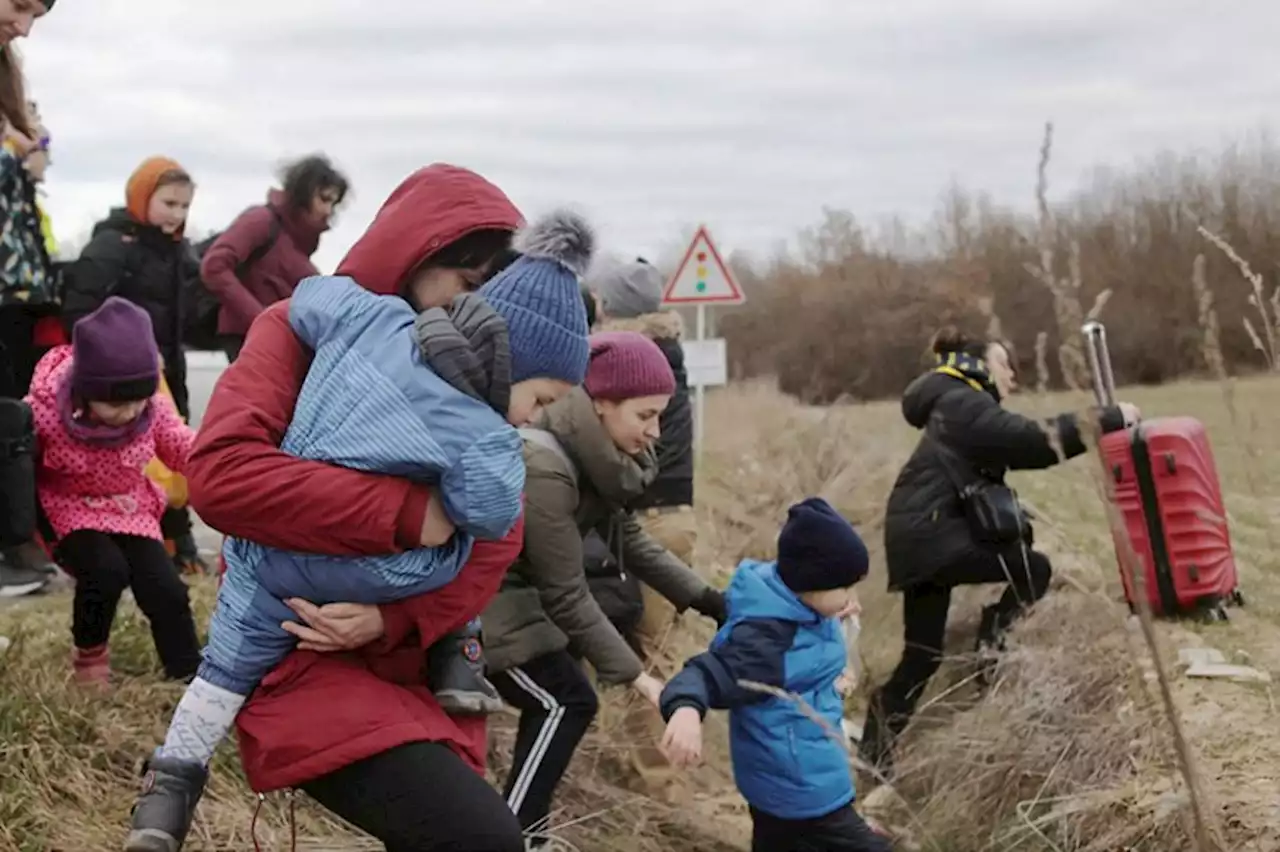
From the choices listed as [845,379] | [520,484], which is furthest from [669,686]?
[845,379]

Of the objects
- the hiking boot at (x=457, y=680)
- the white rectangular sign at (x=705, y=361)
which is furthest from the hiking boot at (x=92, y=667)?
the white rectangular sign at (x=705, y=361)

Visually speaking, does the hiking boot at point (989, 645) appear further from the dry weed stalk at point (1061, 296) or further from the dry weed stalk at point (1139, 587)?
the dry weed stalk at point (1061, 296)

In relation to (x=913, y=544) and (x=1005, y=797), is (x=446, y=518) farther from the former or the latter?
(x=913, y=544)

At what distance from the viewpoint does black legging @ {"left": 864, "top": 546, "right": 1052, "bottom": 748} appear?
5.31 m

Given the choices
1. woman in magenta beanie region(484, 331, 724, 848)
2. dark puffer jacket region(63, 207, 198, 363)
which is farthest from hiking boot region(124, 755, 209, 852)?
dark puffer jacket region(63, 207, 198, 363)

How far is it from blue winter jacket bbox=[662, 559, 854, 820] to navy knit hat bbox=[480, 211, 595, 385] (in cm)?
133

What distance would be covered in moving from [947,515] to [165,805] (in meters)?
3.50

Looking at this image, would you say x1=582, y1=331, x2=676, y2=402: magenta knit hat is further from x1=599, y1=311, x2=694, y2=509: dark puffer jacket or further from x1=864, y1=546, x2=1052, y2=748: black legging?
x1=864, y1=546, x2=1052, y2=748: black legging

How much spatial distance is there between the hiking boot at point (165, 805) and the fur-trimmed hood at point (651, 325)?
3226 mm

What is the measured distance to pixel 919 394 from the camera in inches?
218

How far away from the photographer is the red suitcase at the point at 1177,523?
618 cm

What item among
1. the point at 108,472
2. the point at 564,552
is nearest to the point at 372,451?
the point at 564,552

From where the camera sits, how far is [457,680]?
270 centimetres

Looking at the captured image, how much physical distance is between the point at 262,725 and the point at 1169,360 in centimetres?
Answer: 1012
